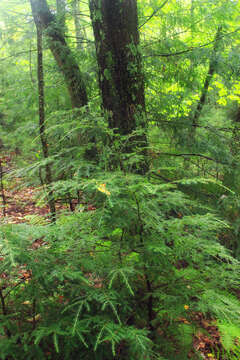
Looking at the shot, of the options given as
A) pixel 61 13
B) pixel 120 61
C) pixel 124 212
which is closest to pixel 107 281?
pixel 124 212

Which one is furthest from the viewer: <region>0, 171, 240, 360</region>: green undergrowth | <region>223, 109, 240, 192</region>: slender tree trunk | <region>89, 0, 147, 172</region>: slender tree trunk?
<region>223, 109, 240, 192</region>: slender tree trunk

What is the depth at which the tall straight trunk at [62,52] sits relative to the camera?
4398mm

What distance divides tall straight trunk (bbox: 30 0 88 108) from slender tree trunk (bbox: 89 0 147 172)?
144cm

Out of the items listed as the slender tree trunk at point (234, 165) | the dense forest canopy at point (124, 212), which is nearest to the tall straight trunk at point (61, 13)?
the dense forest canopy at point (124, 212)

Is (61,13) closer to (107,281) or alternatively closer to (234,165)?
(234,165)

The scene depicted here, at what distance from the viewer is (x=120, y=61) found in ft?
9.99

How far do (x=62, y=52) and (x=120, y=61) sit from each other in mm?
1932

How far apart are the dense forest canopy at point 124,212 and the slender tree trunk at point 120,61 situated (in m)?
0.01

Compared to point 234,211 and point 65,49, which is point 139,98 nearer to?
point 65,49

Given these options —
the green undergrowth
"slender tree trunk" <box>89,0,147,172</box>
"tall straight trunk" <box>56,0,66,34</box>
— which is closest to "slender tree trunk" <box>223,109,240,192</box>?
"slender tree trunk" <box>89,0,147,172</box>

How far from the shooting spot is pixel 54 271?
1594mm

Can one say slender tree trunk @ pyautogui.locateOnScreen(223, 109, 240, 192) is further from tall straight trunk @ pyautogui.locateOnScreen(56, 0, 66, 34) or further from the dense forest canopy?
tall straight trunk @ pyautogui.locateOnScreen(56, 0, 66, 34)

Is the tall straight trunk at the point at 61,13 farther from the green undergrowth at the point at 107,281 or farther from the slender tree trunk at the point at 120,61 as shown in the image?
the green undergrowth at the point at 107,281

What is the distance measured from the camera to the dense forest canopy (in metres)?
1.67
